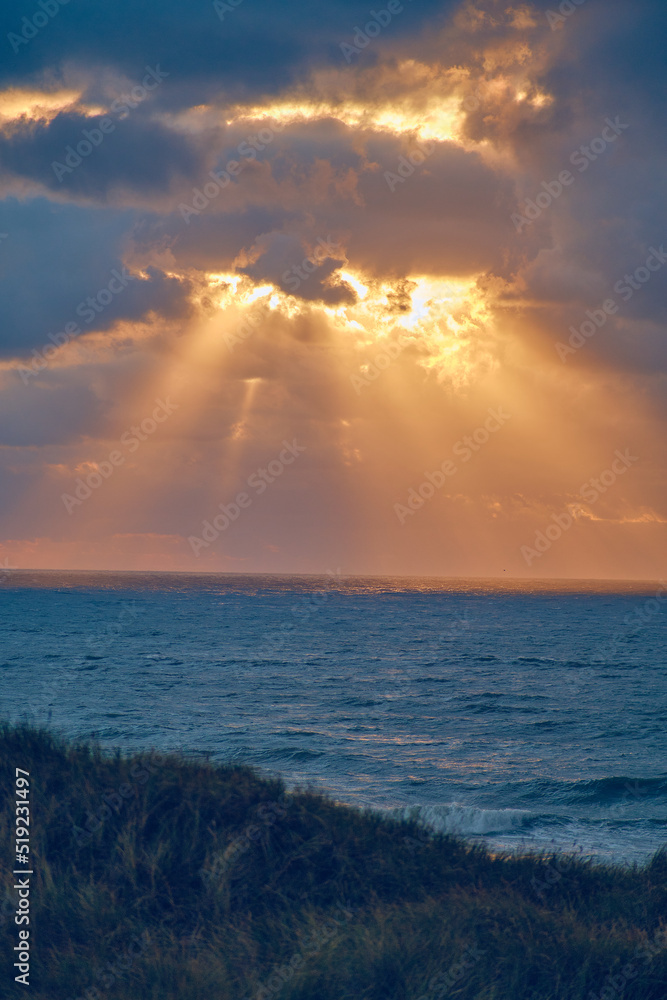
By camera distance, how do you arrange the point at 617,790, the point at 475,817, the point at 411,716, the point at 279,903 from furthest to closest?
the point at 411,716, the point at 617,790, the point at 475,817, the point at 279,903

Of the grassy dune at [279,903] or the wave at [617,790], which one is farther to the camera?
the wave at [617,790]

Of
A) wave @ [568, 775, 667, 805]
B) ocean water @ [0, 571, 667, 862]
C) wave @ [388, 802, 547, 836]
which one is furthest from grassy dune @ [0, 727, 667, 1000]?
wave @ [568, 775, 667, 805]

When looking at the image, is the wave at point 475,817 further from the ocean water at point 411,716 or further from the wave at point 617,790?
the wave at point 617,790

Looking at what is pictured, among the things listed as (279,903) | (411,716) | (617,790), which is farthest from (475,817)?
(411,716)

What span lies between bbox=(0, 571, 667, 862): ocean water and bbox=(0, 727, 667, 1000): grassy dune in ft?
8.88

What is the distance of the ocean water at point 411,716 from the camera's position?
68.5 ft

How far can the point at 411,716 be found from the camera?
36812mm

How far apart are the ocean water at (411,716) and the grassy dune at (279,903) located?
2708 millimetres

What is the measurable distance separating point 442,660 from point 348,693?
24.5 meters

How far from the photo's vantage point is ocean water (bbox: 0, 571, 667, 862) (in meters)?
20.9

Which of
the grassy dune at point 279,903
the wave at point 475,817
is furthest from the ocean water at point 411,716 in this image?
the grassy dune at point 279,903

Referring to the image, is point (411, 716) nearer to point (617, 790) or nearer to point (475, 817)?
point (617, 790)

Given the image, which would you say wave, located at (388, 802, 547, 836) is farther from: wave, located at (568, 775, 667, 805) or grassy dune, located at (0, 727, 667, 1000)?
grassy dune, located at (0, 727, 667, 1000)

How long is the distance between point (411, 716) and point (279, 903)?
28870 mm
